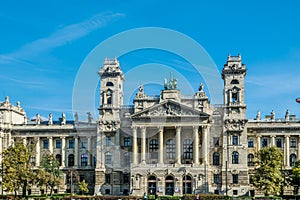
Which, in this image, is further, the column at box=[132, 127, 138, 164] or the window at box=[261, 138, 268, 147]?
the window at box=[261, 138, 268, 147]

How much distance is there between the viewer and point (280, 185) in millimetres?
94312

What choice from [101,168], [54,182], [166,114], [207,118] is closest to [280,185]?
[207,118]

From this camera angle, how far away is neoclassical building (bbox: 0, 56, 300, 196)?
3959 inches

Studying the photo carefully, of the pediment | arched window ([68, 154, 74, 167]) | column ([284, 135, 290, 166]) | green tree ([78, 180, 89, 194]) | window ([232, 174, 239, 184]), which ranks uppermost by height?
the pediment

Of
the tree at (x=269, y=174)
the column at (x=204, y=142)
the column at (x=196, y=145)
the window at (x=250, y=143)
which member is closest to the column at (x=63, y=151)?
the column at (x=196, y=145)

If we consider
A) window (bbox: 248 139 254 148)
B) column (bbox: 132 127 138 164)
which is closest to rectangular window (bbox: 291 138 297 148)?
window (bbox: 248 139 254 148)

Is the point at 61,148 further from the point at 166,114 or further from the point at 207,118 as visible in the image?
the point at 207,118

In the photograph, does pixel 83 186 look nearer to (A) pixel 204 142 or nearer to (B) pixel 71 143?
(B) pixel 71 143

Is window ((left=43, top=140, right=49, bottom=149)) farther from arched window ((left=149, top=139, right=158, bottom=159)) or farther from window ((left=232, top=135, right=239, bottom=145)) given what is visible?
window ((left=232, top=135, right=239, bottom=145))

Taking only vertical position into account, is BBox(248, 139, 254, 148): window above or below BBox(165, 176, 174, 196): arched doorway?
above

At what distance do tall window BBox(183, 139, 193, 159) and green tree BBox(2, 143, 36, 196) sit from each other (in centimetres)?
3008

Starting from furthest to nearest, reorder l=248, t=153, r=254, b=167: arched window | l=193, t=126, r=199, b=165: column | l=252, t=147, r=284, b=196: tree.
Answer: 1. l=248, t=153, r=254, b=167: arched window
2. l=193, t=126, r=199, b=165: column
3. l=252, t=147, r=284, b=196: tree

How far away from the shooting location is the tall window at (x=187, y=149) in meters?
105

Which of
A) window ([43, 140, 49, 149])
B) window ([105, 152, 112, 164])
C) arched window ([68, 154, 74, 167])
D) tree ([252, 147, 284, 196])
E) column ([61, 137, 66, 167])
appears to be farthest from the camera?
window ([43, 140, 49, 149])
